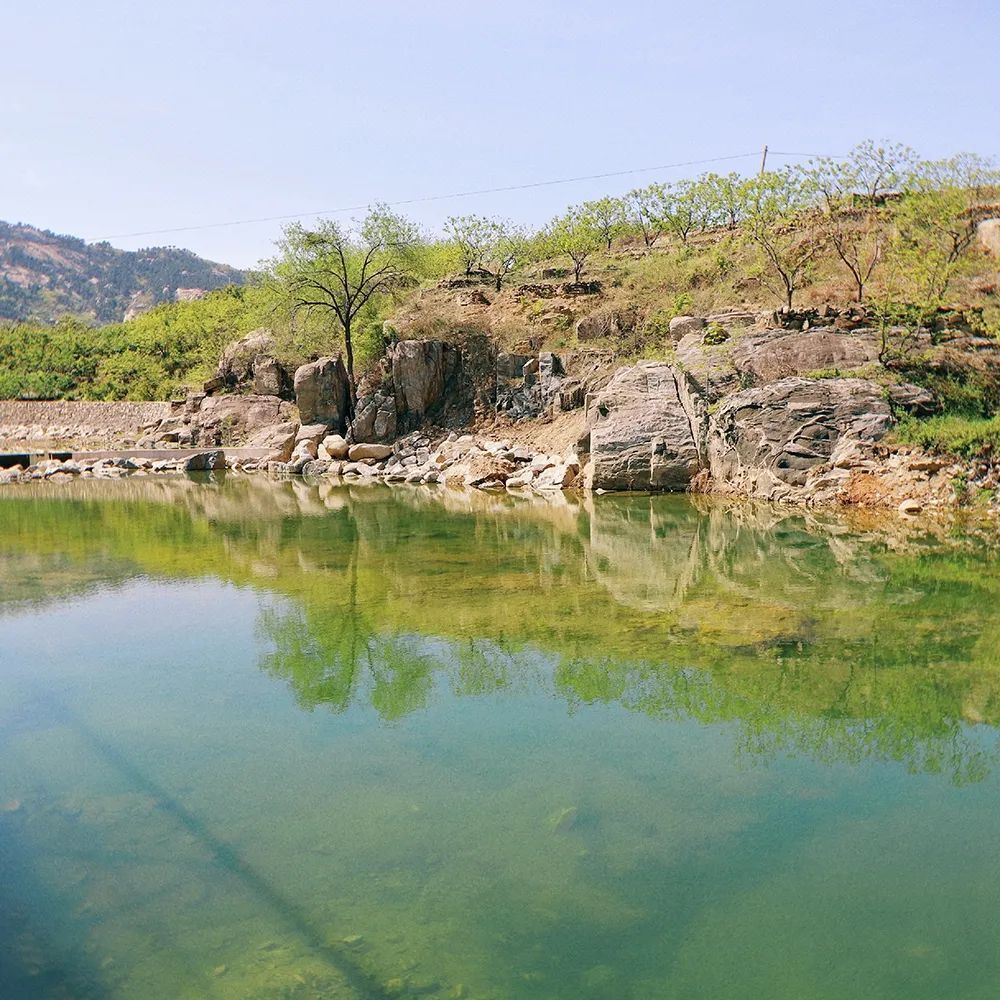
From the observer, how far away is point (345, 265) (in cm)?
3491

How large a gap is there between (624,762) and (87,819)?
3447mm

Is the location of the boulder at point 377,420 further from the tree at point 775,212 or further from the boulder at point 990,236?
the boulder at point 990,236

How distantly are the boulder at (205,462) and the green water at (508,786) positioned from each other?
2235cm

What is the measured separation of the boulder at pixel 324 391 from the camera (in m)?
33.6

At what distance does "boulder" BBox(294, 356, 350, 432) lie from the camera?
33594mm

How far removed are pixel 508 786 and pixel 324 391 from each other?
2928 cm

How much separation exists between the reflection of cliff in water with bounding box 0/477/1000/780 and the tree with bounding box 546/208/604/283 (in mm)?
19622

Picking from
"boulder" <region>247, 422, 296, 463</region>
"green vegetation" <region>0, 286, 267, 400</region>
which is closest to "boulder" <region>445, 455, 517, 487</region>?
"boulder" <region>247, 422, 296, 463</region>

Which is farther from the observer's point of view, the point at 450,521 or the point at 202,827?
Result: the point at 450,521

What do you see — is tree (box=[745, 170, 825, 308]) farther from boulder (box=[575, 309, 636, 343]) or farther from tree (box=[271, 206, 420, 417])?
tree (box=[271, 206, 420, 417])

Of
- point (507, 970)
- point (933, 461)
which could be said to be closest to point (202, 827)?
point (507, 970)

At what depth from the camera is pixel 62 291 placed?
188 metres

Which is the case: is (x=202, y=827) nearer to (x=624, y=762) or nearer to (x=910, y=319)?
(x=624, y=762)

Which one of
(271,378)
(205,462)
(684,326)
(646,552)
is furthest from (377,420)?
(646,552)
